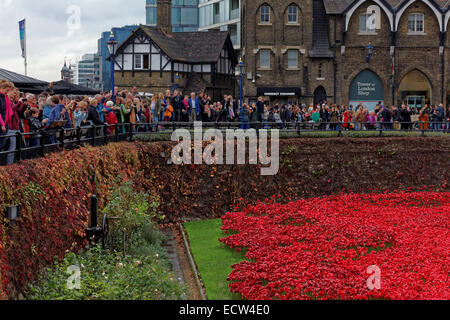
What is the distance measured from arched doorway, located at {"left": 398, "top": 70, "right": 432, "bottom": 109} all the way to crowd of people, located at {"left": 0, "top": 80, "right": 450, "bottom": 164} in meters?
12.8

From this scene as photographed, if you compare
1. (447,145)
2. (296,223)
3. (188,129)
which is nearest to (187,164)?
(188,129)

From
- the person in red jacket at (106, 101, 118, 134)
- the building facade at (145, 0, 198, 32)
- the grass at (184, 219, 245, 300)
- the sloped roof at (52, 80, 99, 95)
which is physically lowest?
the grass at (184, 219, 245, 300)

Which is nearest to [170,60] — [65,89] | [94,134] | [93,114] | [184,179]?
[65,89]

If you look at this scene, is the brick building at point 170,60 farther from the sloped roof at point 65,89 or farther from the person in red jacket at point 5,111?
the person in red jacket at point 5,111

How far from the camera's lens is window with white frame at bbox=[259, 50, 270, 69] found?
180ft

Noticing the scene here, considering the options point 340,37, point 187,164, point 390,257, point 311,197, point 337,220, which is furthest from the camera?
point 340,37

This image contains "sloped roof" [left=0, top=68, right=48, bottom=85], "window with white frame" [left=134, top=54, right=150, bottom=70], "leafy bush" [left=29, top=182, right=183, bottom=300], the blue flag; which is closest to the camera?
"leafy bush" [left=29, top=182, right=183, bottom=300]

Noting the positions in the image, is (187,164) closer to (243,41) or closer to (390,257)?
(390,257)

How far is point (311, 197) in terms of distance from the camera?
29.8 meters

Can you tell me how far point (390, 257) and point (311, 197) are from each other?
1158 cm

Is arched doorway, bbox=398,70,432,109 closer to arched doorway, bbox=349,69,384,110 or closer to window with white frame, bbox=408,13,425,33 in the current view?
arched doorway, bbox=349,69,384,110

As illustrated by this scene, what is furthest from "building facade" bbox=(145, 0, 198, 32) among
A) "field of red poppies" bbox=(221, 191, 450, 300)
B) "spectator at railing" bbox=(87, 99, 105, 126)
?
"spectator at railing" bbox=(87, 99, 105, 126)

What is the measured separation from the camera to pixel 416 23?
55.2 metres

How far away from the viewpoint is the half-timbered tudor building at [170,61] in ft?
177
